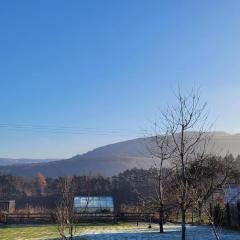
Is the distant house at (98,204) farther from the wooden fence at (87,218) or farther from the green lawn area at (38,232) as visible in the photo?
the green lawn area at (38,232)

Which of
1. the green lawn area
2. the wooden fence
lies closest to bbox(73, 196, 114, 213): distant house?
the wooden fence

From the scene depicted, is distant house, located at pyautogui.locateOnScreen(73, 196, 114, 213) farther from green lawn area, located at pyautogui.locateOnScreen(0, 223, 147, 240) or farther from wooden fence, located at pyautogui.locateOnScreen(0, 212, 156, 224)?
green lawn area, located at pyautogui.locateOnScreen(0, 223, 147, 240)

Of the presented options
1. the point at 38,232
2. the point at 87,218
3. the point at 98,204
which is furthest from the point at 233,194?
the point at 98,204

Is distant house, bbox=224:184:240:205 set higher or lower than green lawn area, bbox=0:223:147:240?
higher

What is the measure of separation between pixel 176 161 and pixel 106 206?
98.0 ft

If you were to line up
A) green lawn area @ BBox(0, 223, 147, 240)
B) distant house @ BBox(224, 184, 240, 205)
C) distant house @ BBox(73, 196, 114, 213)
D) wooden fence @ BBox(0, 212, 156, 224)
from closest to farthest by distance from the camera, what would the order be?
green lawn area @ BBox(0, 223, 147, 240)
distant house @ BBox(224, 184, 240, 205)
wooden fence @ BBox(0, 212, 156, 224)
distant house @ BBox(73, 196, 114, 213)

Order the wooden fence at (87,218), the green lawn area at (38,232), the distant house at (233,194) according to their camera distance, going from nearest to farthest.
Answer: the green lawn area at (38,232), the distant house at (233,194), the wooden fence at (87,218)

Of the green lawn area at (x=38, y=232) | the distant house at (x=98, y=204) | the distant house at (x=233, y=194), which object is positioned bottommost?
the green lawn area at (x=38, y=232)

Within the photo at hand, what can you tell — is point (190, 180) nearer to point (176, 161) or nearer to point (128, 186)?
point (176, 161)

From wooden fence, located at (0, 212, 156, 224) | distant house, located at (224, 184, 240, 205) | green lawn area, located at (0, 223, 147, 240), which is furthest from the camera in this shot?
wooden fence, located at (0, 212, 156, 224)

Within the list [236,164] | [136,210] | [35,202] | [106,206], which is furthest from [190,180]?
[35,202]

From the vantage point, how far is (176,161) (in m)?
17.2

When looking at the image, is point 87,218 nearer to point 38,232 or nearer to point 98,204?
point 98,204

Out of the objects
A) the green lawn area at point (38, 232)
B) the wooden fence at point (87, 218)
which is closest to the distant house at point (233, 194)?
the green lawn area at point (38, 232)
